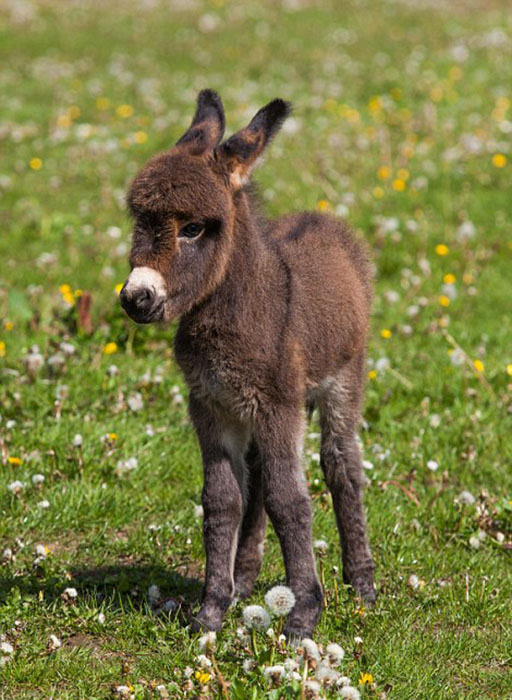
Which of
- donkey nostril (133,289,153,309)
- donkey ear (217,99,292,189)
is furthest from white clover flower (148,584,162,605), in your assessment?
donkey ear (217,99,292,189)

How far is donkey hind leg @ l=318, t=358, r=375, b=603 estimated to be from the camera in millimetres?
6008

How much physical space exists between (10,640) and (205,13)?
19.9 meters

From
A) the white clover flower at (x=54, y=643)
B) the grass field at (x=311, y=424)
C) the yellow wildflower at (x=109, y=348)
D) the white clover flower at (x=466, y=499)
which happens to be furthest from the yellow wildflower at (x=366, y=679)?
the yellow wildflower at (x=109, y=348)

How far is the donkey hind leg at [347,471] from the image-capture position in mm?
6008

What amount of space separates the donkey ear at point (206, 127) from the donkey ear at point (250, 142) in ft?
0.45

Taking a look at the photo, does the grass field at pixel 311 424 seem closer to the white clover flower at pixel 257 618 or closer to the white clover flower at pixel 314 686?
the white clover flower at pixel 314 686

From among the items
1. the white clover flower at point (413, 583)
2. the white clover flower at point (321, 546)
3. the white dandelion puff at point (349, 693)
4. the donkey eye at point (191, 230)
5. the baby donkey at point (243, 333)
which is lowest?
the white clover flower at point (413, 583)

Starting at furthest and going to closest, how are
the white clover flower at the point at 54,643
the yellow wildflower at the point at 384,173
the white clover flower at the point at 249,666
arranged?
the yellow wildflower at the point at 384,173 → the white clover flower at the point at 54,643 → the white clover flower at the point at 249,666

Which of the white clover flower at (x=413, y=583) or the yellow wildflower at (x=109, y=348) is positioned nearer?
the white clover flower at (x=413, y=583)

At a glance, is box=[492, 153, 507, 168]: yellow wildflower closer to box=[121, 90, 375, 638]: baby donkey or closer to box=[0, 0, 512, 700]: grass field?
box=[0, 0, 512, 700]: grass field

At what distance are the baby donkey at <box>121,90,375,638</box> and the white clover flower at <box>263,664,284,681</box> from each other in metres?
0.90

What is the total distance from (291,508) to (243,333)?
0.95m

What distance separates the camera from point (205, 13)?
75.6 feet

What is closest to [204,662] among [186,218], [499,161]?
[186,218]
